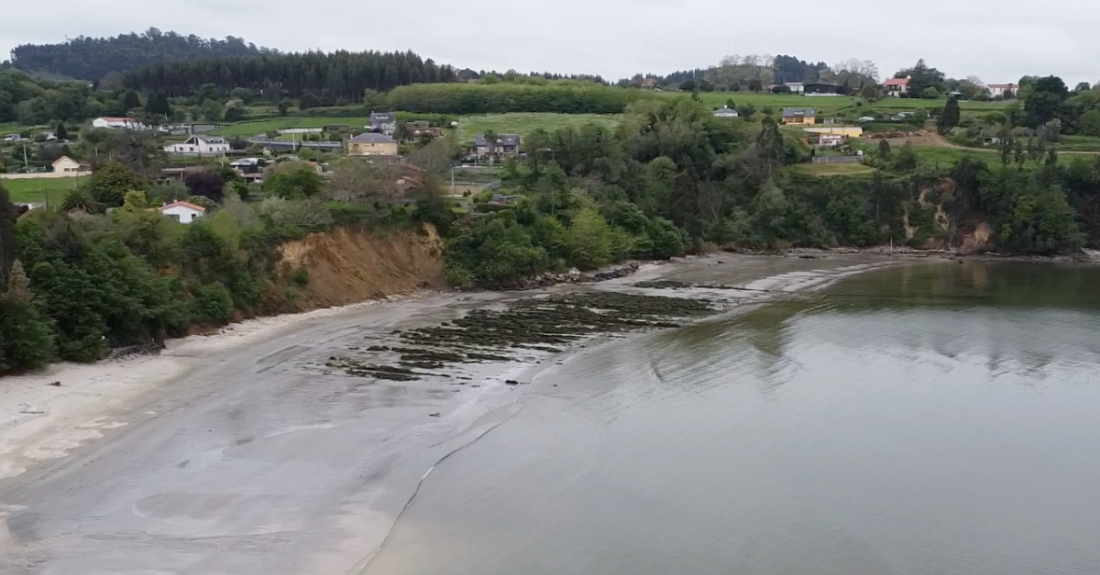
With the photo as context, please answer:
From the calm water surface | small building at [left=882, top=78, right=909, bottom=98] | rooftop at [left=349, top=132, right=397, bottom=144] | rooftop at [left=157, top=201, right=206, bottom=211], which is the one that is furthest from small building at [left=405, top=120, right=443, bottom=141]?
small building at [left=882, top=78, right=909, bottom=98]

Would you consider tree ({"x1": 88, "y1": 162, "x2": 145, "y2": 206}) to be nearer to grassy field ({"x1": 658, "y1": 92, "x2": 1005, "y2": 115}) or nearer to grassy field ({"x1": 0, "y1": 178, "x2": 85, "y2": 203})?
grassy field ({"x1": 0, "y1": 178, "x2": 85, "y2": 203})

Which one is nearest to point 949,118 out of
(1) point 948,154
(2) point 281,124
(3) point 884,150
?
(1) point 948,154

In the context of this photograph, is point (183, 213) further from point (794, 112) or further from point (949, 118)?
point (949, 118)

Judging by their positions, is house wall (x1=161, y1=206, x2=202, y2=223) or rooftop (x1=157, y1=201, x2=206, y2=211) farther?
rooftop (x1=157, y1=201, x2=206, y2=211)

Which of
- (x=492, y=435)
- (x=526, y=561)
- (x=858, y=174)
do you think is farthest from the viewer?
(x=858, y=174)

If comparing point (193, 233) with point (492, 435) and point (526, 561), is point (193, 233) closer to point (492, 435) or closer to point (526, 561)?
point (492, 435)

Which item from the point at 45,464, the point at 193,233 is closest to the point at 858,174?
the point at 193,233
